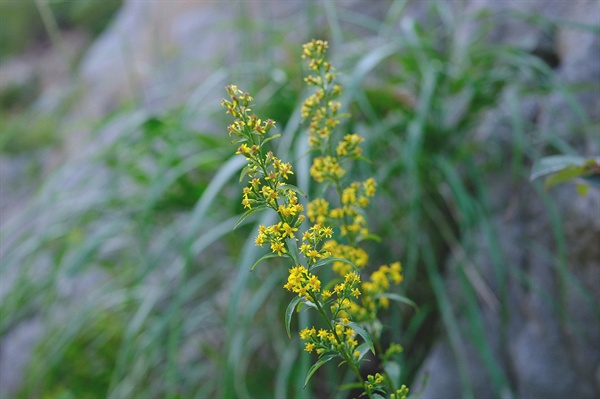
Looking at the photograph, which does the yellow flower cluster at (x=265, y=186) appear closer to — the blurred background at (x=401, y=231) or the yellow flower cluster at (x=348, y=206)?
the yellow flower cluster at (x=348, y=206)

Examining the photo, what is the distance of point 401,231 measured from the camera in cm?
121

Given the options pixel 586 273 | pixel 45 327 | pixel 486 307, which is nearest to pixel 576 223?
pixel 586 273

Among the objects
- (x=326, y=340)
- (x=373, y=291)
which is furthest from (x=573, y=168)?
(x=326, y=340)

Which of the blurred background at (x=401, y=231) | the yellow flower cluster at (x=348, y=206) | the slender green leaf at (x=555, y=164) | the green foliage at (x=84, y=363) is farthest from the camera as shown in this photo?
the green foliage at (x=84, y=363)

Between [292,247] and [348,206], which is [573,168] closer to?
[348,206]

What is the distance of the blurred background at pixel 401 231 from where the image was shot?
1.02 meters

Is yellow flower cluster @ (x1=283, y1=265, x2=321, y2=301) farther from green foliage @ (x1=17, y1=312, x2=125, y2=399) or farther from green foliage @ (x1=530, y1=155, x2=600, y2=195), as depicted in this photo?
green foliage @ (x1=17, y1=312, x2=125, y2=399)

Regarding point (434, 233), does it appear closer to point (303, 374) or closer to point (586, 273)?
point (586, 273)

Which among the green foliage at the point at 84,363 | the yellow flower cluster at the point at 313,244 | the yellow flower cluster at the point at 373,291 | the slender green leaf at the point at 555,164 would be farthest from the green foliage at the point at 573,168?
the green foliage at the point at 84,363

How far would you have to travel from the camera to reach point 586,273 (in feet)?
3.31

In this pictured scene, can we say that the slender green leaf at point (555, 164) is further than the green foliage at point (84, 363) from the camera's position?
No

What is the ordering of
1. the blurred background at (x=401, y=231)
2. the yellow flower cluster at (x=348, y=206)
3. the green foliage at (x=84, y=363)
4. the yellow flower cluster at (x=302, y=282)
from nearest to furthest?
1. the yellow flower cluster at (x=302, y=282)
2. the yellow flower cluster at (x=348, y=206)
3. the blurred background at (x=401, y=231)
4. the green foliage at (x=84, y=363)

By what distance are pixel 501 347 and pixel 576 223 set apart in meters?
0.25

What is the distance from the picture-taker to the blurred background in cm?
102
